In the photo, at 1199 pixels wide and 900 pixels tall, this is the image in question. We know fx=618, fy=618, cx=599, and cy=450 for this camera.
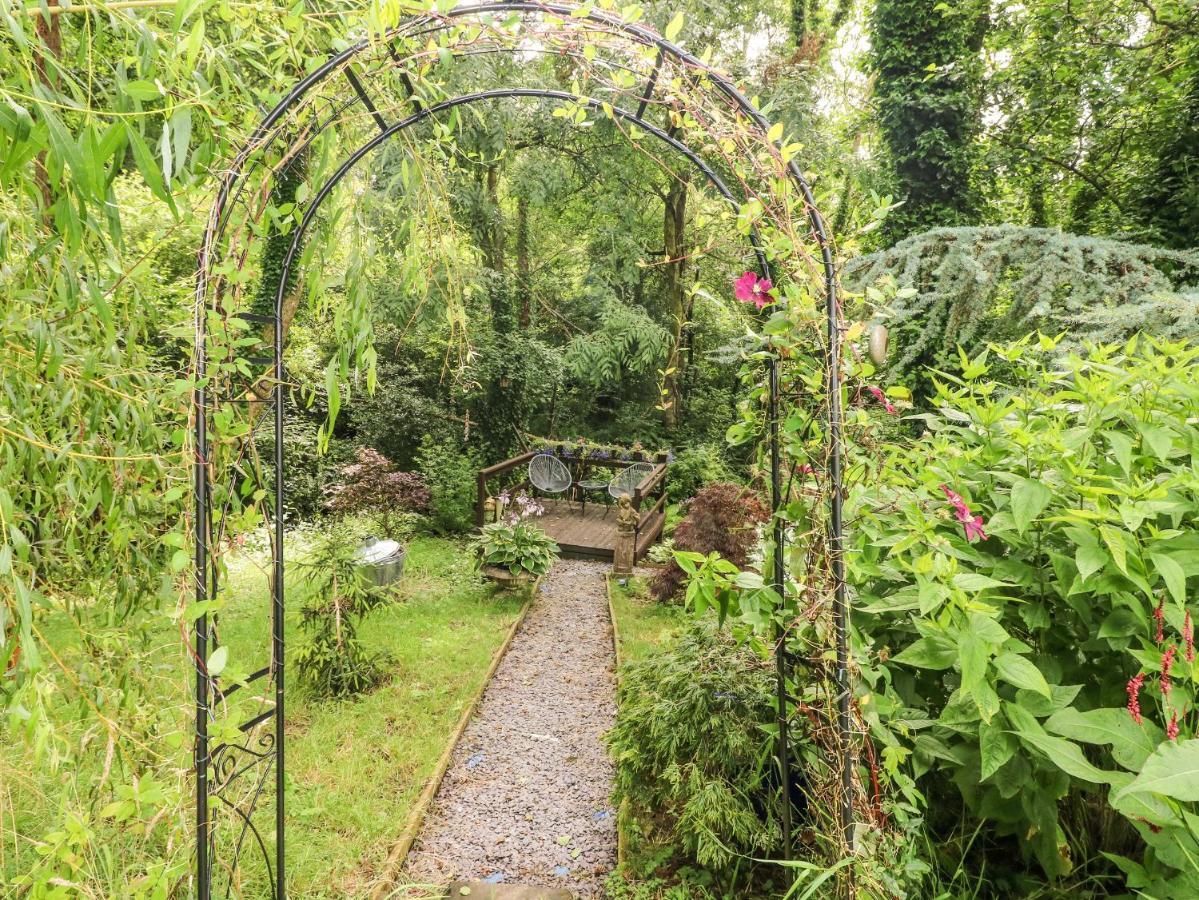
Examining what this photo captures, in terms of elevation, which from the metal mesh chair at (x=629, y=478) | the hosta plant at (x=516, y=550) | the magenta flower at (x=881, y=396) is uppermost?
the magenta flower at (x=881, y=396)

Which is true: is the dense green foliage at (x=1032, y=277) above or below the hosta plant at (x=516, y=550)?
above

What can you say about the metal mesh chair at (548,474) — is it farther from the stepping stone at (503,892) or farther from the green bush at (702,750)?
the stepping stone at (503,892)

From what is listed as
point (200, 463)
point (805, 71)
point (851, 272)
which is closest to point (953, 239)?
point (851, 272)

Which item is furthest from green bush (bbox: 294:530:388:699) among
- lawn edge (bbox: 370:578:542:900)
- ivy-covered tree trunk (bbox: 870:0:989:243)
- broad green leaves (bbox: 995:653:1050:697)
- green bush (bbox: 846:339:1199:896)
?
ivy-covered tree trunk (bbox: 870:0:989:243)

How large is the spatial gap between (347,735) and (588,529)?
15.0 feet

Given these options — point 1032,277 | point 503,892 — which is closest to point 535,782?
point 503,892

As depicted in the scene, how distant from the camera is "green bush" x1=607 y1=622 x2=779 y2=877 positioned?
6.91 ft

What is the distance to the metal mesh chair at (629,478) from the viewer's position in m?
8.51

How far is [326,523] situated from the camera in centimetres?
730

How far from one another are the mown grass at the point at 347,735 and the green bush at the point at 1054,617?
60.0 inches

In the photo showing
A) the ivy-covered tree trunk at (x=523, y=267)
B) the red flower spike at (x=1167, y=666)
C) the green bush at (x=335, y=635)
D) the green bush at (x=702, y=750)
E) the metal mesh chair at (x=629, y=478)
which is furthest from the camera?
the ivy-covered tree trunk at (x=523, y=267)

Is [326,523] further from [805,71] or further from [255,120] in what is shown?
[805,71]

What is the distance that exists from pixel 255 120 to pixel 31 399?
898mm

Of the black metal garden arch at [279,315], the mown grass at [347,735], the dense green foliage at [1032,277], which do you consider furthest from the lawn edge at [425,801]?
the dense green foliage at [1032,277]
